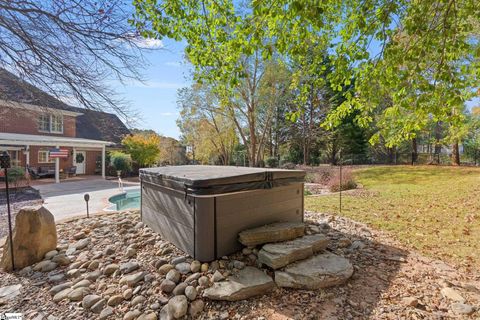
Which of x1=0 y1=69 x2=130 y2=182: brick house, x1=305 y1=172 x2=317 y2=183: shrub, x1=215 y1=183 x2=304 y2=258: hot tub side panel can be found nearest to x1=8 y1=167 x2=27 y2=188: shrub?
x1=0 y1=69 x2=130 y2=182: brick house

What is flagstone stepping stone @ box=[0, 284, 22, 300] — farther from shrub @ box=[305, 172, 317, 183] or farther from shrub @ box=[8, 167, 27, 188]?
shrub @ box=[305, 172, 317, 183]

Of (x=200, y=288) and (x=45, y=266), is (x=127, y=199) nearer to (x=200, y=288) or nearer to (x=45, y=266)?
(x=45, y=266)

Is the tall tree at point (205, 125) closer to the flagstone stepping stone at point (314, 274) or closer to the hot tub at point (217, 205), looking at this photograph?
the hot tub at point (217, 205)

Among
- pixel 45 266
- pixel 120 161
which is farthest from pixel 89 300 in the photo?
pixel 120 161

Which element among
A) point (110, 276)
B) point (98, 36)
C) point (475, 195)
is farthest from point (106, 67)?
point (475, 195)

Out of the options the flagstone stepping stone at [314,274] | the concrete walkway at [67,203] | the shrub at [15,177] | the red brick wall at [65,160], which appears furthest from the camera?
the red brick wall at [65,160]

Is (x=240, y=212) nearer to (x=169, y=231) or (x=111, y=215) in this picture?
(x=169, y=231)

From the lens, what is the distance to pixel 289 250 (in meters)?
2.93

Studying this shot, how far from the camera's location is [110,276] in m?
3.00

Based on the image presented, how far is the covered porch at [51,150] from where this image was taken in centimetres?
1260

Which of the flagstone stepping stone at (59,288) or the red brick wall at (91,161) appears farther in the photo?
the red brick wall at (91,161)

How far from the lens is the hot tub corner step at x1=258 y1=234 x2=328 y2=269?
281 cm

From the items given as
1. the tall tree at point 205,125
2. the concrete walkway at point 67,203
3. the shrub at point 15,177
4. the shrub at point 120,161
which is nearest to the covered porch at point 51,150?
the shrub at point 120,161

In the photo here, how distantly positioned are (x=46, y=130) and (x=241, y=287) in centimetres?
1951
